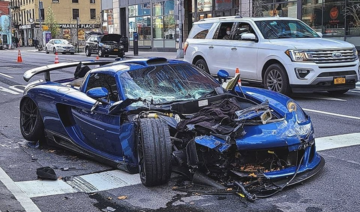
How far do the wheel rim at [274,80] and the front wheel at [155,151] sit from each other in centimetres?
640

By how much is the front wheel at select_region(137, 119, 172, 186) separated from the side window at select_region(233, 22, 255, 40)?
24.4 feet

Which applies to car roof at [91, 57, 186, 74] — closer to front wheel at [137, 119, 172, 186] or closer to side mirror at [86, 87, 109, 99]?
side mirror at [86, 87, 109, 99]

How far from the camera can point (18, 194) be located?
4.55 meters

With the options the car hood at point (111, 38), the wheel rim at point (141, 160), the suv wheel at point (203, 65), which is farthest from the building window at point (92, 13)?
the wheel rim at point (141, 160)

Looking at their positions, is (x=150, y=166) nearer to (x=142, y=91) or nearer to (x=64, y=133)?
(x=142, y=91)

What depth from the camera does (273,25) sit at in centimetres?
1116

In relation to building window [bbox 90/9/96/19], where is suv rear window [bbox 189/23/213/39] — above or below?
below

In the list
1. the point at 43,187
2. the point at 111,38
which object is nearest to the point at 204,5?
the point at 111,38

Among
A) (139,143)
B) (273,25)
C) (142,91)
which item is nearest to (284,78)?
(273,25)

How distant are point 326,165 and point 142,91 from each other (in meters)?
2.32

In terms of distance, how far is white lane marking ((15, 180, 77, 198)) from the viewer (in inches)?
181

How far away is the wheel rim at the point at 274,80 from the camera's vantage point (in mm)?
10376

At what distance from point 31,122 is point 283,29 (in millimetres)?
6855

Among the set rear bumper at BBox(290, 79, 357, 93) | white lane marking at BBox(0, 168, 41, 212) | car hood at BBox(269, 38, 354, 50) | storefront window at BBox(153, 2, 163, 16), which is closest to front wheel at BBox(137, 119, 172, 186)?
white lane marking at BBox(0, 168, 41, 212)
